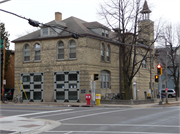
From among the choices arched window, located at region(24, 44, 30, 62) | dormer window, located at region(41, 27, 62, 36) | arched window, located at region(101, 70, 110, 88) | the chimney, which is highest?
the chimney

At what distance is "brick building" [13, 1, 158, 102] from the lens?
109 ft

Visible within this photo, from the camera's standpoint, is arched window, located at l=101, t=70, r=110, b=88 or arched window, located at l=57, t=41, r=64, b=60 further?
arched window, located at l=101, t=70, r=110, b=88

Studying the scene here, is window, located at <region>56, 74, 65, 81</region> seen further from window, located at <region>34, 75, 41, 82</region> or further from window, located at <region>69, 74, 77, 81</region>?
window, located at <region>34, 75, 41, 82</region>

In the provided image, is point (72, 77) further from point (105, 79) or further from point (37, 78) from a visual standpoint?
point (105, 79)

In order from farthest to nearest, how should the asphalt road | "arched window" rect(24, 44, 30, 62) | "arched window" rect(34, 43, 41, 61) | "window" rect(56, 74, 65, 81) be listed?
"arched window" rect(24, 44, 30, 62) < "arched window" rect(34, 43, 41, 61) < "window" rect(56, 74, 65, 81) < the asphalt road

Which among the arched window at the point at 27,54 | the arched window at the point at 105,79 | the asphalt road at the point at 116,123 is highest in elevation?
the arched window at the point at 27,54

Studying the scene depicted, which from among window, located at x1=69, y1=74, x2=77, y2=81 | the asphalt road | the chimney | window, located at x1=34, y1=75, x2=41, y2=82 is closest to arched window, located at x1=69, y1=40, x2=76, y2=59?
window, located at x1=69, y1=74, x2=77, y2=81

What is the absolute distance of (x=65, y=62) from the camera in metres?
34.1

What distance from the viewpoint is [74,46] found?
33.9 meters

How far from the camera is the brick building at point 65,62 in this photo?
109 ft

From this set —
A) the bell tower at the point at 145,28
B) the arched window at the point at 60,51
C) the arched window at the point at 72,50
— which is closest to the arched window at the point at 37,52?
the arched window at the point at 60,51

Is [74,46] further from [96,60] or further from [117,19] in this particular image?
[117,19]

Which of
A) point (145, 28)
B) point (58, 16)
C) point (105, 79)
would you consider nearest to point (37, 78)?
point (105, 79)

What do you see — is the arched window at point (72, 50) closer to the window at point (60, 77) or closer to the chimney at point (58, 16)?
the window at point (60, 77)
